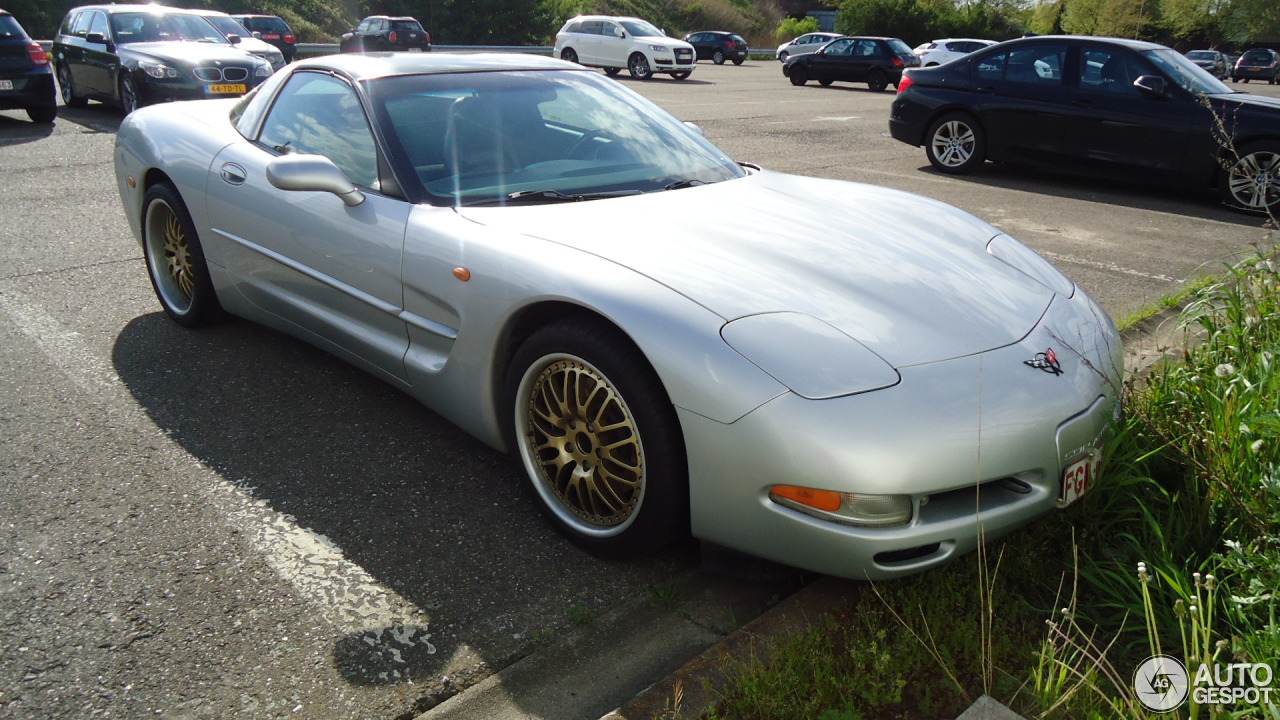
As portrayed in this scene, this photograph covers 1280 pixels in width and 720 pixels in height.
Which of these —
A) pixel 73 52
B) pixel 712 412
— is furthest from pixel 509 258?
pixel 73 52

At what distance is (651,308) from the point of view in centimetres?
258

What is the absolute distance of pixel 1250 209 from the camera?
8.35 meters

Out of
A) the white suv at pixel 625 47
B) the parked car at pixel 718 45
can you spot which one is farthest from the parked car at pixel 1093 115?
the parked car at pixel 718 45

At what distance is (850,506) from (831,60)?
82.5ft

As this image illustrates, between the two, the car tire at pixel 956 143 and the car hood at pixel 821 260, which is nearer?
the car hood at pixel 821 260

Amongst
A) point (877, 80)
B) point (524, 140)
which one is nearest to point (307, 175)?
point (524, 140)

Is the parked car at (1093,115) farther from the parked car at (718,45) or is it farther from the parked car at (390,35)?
the parked car at (718,45)

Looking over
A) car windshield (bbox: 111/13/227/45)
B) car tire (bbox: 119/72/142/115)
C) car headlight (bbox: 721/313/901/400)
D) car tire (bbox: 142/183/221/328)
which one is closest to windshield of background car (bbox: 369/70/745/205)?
car headlight (bbox: 721/313/901/400)

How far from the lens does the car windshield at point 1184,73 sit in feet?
28.1

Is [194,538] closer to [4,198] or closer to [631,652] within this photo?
[631,652]

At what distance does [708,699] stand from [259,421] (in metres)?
2.29

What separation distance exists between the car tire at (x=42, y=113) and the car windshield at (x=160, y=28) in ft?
4.60

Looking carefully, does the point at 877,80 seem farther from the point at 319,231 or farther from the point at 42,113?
the point at 319,231

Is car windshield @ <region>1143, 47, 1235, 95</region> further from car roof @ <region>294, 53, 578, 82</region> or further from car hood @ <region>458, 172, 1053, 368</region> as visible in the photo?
car roof @ <region>294, 53, 578, 82</region>
